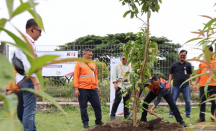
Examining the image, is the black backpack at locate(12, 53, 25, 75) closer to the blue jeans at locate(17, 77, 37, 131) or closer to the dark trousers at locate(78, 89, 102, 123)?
the blue jeans at locate(17, 77, 37, 131)

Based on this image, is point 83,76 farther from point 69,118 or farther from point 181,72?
point 181,72

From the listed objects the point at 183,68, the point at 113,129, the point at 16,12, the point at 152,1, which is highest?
the point at 152,1

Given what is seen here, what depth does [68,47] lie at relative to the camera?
7.77 meters

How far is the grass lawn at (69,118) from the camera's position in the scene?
5.26m

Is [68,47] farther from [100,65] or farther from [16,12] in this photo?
[16,12]

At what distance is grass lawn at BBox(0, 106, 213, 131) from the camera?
5262 millimetres

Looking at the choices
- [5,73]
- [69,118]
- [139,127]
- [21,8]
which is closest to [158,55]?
[69,118]

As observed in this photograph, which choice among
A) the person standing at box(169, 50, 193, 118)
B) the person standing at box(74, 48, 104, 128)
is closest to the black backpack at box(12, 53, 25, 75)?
the person standing at box(74, 48, 104, 128)

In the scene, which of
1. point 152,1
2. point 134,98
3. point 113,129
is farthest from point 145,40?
point 113,129

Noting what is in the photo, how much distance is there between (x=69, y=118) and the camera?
6.47 metres

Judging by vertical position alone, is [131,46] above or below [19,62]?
above

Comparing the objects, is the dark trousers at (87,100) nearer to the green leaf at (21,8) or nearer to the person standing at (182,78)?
the person standing at (182,78)

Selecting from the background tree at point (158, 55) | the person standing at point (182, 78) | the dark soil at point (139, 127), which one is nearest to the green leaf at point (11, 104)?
the dark soil at point (139, 127)

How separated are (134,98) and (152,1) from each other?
1732 mm
